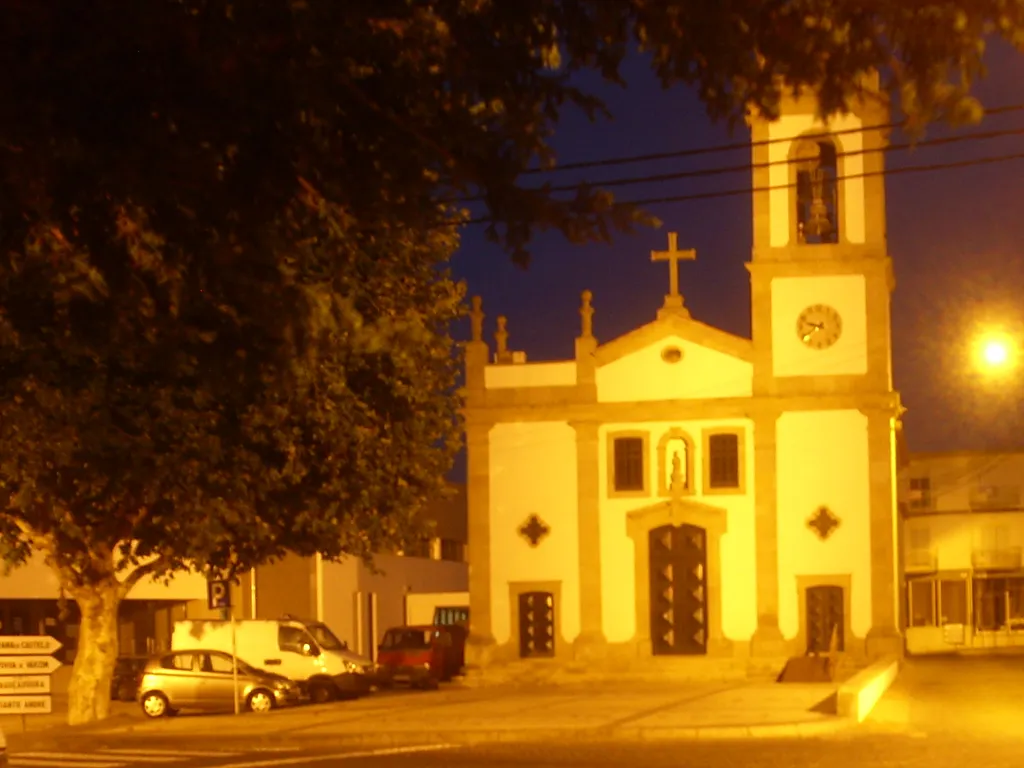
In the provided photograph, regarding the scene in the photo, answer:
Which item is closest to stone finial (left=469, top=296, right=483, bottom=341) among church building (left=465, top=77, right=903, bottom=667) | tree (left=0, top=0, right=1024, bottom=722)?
church building (left=465, top=77, right=903, bottom=667)

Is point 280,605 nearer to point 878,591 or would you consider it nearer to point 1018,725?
point 878,591

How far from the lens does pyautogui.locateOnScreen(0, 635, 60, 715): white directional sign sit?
24422 mm

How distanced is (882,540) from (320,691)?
13865 millimetres

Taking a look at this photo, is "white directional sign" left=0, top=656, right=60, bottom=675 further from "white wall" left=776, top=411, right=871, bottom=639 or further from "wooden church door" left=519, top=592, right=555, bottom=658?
"white wall" left=776, top=411, right=871, bottom=639

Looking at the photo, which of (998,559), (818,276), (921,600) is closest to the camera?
(818,276)

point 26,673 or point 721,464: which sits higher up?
point 721,464

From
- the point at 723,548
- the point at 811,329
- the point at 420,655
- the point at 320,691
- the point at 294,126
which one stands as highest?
the point at 811,329

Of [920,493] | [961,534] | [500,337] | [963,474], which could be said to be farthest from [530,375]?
[963,474]

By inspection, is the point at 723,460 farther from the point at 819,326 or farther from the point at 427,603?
the point at 427,603

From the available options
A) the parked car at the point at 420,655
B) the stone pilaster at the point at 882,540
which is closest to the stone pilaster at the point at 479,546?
the parked car at the point at 420,655

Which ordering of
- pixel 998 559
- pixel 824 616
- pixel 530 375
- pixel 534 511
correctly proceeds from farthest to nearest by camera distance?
pixel 998 559 → pixel 530 375 → pixel 534 511 → pixel 824 616

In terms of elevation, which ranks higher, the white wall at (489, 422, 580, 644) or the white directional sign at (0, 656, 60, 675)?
the white wall at (489, 422, 580, 644)

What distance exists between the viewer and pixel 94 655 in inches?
1053

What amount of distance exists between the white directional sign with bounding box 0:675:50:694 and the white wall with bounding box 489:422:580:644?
18.2 meters
